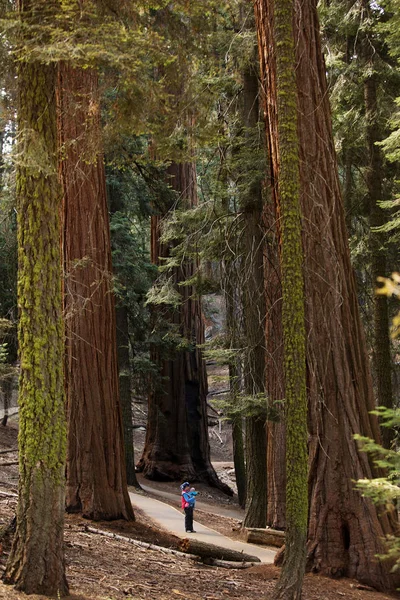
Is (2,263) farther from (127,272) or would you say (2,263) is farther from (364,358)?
(364,358)

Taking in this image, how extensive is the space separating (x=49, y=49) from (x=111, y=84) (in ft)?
5.09

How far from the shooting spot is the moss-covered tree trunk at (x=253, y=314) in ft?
48.5

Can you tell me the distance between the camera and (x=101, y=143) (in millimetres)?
8648

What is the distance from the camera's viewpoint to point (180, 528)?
15516 mm

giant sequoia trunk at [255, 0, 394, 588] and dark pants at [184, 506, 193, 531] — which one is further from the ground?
giant sequoia trunk at [255, 0, 394, 588]

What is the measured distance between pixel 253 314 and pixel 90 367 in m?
3.60

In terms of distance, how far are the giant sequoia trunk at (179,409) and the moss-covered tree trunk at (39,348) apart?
1719cm

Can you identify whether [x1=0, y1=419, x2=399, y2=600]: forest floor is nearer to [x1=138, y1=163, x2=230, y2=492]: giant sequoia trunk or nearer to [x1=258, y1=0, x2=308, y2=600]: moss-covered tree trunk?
[x1=258, y1=0, x2=308, y2=600]: moss-covered tree trunk

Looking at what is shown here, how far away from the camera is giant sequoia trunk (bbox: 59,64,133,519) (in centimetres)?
1298

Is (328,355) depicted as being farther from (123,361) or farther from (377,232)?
(123,361)

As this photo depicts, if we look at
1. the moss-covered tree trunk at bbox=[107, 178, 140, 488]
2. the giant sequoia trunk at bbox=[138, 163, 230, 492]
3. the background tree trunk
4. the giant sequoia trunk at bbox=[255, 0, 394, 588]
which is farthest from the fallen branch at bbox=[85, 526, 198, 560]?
the giant sequoia trunk at bbox=[138, 163, 230, 492]

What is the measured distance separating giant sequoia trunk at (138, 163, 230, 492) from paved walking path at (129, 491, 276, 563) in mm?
4596

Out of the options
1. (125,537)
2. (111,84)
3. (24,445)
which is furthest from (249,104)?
(24,445)

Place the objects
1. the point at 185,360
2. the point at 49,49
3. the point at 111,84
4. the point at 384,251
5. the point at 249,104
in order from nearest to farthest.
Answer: the point at 49,49
the point at 111,84
the point at 249,104
the point at 384,251
the point at 185,360
